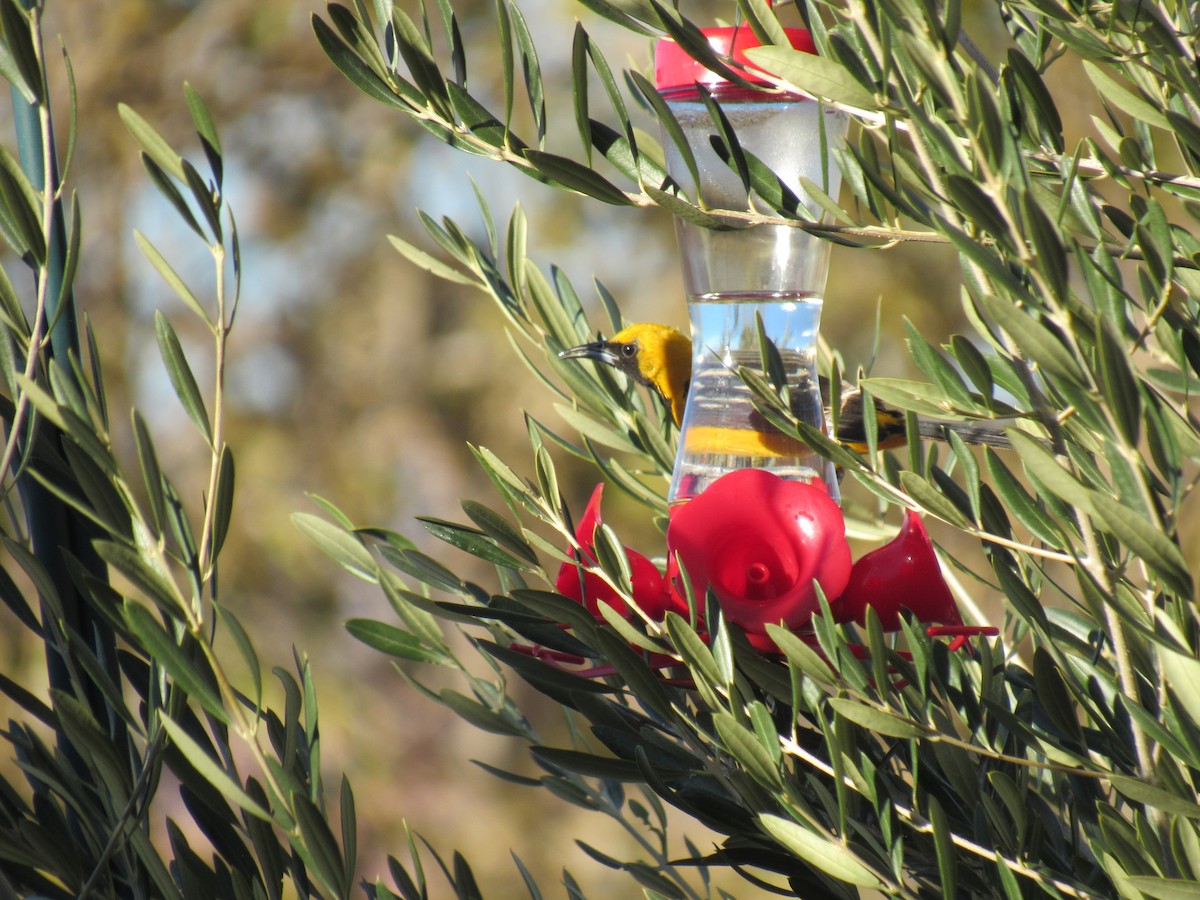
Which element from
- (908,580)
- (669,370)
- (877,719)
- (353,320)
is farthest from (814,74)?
(353,320)

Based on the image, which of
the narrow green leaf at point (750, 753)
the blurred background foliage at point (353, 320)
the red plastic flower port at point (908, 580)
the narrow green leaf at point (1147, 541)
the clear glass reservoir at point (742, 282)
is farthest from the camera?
the blurred background foliage at point (353, 320)

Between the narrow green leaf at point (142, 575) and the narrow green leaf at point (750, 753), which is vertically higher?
the narrow green leaf at point (142, 575)

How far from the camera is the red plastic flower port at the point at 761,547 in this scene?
0.56 m

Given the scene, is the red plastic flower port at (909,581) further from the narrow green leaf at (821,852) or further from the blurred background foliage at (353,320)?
the blurred background foliage at (353,320)

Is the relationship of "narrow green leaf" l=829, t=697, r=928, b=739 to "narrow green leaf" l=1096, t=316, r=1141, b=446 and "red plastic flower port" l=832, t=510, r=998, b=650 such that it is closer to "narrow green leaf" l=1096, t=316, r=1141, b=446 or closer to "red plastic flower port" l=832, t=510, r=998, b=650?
"narrow green leaf" l=1096, t=316, r=1141, b=446

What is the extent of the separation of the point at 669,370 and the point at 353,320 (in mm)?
3190

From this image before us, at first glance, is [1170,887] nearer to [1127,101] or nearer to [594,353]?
[1127,101]

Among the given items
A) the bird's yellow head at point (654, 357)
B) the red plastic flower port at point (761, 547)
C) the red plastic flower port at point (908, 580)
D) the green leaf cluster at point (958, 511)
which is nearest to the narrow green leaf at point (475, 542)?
the green leaf cluster at point (958, 511)

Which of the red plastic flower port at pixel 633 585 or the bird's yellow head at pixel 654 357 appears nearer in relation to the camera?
the red plastic flower port at pixel 633 585

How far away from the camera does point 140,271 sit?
143 inches

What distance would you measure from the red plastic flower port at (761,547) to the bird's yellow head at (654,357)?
0.24 m

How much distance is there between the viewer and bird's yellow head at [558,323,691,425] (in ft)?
2.88

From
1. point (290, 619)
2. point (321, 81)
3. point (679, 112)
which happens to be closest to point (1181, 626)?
point (679, 112)

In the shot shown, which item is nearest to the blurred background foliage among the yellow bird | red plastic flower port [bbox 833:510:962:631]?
the yellow bird
